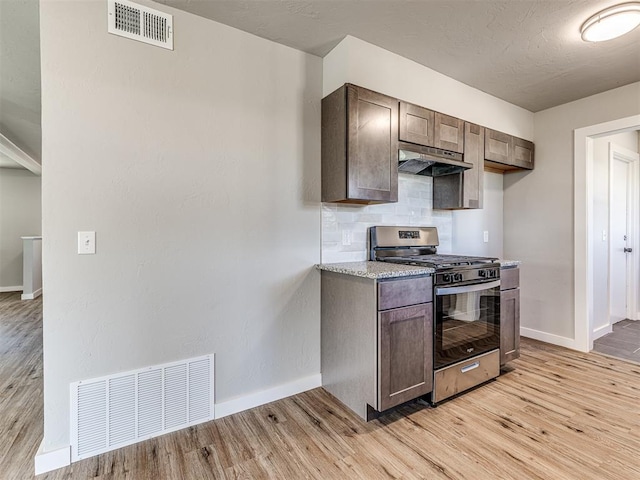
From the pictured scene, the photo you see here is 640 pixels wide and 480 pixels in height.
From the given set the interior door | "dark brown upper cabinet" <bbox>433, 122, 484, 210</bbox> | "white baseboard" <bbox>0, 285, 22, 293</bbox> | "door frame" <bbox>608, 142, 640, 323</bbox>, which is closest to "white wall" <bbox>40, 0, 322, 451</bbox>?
"dark brown upper cabinet" <bbox>433, 122, 484, 210</bbox>

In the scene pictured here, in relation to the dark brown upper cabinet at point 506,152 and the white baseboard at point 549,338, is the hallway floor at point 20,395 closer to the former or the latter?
the dark brown upper cabinet at point 506,152

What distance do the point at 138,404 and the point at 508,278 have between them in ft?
9.47

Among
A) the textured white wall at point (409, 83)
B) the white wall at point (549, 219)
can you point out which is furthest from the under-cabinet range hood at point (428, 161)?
the white wall at point (549, 219)

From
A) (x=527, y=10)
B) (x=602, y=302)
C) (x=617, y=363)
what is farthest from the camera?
(x=602, y=302)

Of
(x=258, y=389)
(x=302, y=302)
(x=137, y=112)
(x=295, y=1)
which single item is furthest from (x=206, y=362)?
(x=295, y=1)

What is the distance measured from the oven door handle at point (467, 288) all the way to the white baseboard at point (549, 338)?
1.56 metres

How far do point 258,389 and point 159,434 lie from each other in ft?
2.12

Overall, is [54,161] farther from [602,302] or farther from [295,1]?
[602,302]

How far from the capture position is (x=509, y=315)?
2.69 m

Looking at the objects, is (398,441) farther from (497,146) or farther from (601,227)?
(601,227)

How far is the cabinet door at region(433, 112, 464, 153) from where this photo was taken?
261 centimetres

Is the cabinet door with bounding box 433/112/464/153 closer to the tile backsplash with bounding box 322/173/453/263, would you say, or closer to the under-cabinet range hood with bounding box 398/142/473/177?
the under-cabinet range hood with bounding box 398/142/473/177

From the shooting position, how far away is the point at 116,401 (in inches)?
69.8

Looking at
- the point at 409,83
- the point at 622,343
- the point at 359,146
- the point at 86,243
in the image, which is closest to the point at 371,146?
the point at 359,146
